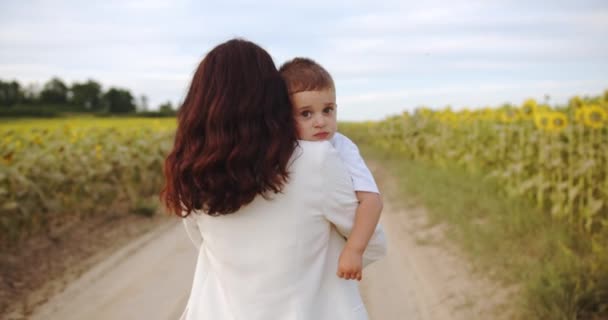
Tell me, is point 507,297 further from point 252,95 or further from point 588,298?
point 252,95

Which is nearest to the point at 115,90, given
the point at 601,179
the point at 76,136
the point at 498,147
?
the point at 76,136

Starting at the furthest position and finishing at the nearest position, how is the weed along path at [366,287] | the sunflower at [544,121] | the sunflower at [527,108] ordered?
the sunflower at [527,108], the sunflower at [544,121], the weed along path at [366,287]

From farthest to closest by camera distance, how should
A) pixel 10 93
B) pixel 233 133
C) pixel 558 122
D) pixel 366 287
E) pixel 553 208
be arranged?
1. pixel 10 93
2. pixel 558 122
3. pixel 553 208
4. pixel 366 287
5. pixel 233 133

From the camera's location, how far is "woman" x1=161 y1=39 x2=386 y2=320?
1.50 metres

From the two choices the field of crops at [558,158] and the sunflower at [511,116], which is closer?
the field of crops at [558,158]

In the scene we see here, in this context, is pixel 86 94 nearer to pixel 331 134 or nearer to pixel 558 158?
pixel 558 158

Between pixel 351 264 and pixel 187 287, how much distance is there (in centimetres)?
297

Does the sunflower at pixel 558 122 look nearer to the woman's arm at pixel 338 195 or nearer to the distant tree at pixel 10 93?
the woman's arm at pixel 338 195

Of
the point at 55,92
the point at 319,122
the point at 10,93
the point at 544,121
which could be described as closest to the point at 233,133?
the point at 319,122

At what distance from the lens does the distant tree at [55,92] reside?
21078 millimetres

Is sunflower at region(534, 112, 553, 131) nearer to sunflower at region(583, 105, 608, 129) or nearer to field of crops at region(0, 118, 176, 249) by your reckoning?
sunflower at region(583, 105, 608, 129)

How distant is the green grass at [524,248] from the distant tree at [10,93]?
15632 millimetres

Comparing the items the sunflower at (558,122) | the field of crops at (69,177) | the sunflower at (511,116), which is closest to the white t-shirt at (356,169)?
the field of crops at (69,177)

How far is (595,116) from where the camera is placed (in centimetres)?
528
